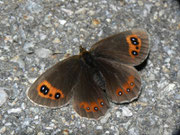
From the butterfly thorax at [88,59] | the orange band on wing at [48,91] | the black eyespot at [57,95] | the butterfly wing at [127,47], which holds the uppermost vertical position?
the butterfly wing at [127,47]

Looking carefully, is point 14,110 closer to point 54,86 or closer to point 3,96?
point 3,96

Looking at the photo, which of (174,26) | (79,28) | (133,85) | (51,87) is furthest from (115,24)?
(51,87)

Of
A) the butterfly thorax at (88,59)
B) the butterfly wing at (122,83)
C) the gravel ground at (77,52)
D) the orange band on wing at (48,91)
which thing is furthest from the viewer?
the butterfly thorax at (88,59)

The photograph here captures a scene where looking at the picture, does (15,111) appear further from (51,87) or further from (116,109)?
(116,109)

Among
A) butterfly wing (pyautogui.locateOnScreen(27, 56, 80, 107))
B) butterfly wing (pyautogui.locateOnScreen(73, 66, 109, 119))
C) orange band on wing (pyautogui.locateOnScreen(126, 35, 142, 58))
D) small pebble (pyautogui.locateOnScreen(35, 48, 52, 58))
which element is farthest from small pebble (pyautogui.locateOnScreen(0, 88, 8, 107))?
orange band on wing (pyautogui.locateOnScreen(126, 35, 142, 58))

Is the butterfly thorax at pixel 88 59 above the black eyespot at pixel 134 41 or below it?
below

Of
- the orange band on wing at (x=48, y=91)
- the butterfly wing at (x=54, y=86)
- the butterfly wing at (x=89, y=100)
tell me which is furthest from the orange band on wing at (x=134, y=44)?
A: the orange band on wing at (x=48, y=91)

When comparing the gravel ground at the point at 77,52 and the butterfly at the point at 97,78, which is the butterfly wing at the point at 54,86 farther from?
the gravel ground at the point at 77,52
